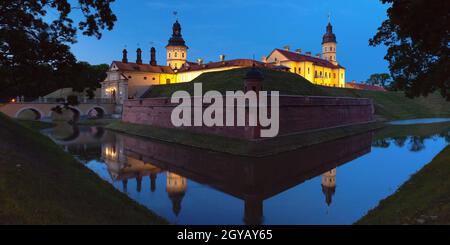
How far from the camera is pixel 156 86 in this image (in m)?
63.0

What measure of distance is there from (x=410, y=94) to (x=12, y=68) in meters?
22.2

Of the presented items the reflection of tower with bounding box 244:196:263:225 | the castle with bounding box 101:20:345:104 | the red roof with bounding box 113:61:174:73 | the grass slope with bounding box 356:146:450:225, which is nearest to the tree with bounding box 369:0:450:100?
A: the grass slope with bounding box 356:146:450:225

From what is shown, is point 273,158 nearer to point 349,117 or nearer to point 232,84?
point 232,84

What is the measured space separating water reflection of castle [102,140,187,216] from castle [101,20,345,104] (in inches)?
1324

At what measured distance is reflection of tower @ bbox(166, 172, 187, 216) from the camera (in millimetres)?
12998

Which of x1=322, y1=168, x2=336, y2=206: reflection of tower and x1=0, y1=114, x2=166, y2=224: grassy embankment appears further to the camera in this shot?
x1=322, y1=168, x2=336, y2=206: reflection of tower

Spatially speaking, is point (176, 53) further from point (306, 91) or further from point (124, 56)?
point (306, 91)

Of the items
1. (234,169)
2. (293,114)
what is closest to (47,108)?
(293,114)

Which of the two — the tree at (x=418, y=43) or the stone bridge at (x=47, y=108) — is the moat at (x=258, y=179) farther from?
the stone bridge at (x=47, y=108)

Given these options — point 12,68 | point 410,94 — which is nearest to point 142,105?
point 12,68

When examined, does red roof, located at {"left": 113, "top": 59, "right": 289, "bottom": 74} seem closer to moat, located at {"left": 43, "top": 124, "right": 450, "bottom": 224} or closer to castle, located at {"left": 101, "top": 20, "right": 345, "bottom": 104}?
castle, located at {"left": 101, "top": 20, "right": 345, "bottom": 104}

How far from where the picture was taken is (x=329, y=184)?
16.5 metres

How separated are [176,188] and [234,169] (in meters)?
4.61

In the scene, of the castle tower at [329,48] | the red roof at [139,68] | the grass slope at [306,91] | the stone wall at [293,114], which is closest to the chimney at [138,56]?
the red roof at [139,68]
